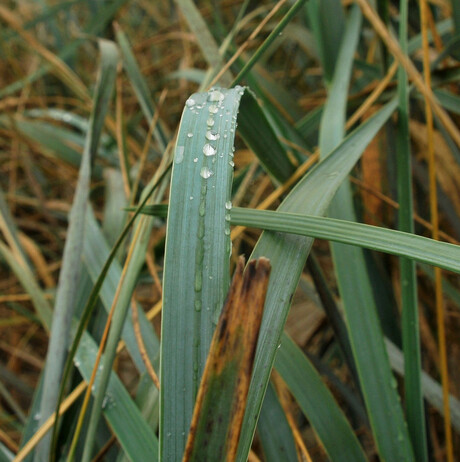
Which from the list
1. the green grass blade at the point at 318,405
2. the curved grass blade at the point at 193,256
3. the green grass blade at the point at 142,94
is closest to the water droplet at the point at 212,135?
the curved grass blade at the point at 193,256

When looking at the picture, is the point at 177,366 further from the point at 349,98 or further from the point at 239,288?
the point at 349,98

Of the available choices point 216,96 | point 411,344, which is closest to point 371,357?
point 411,344

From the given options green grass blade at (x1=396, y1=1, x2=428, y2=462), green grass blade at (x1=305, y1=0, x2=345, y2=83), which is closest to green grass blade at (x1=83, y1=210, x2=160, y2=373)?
green grass blade at (x1=396, y1=1, x2=428, y2=462)

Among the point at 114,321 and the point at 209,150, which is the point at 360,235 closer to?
the point at 209,150

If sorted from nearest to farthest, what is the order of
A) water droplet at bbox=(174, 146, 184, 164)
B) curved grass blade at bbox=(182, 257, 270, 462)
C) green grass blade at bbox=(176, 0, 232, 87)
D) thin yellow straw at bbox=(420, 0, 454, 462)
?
curved grass blade at bbox=(182, 257, 270, 462) < water droplet at bbox=(174, 146, 184, 164) < thin yellow straw at bbox=(420, 0, 454, 462) < green grass blade at bbox=(176, 0, 232, 87)

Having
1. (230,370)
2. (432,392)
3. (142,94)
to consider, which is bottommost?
(230,370)

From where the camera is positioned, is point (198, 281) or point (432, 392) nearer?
point (198, 281)

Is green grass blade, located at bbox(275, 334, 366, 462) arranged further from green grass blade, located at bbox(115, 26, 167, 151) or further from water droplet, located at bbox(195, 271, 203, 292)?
green grass blade, located at bbox(115, 26, 167, 151)
